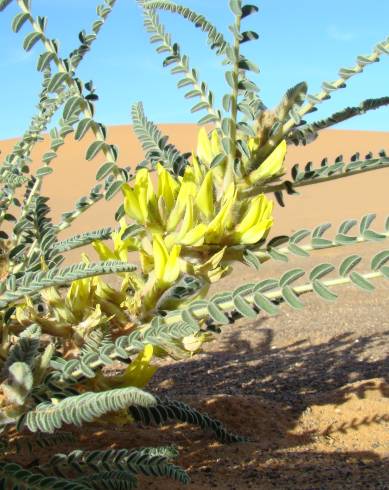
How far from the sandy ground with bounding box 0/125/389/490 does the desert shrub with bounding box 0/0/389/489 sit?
0.42 m

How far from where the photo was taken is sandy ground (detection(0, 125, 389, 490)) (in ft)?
5.19

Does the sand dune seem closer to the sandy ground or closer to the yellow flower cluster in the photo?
the sandy ground

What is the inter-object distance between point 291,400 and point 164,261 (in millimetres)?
1401

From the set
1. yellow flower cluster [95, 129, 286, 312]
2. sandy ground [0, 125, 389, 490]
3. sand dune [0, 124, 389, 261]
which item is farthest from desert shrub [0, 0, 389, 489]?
sand dune [0, 124, 389, 261]

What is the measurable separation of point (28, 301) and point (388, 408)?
4.32ft

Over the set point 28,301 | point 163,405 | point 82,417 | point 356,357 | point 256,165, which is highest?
point 256,165

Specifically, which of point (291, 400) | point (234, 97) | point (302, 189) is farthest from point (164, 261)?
point (302, 189)

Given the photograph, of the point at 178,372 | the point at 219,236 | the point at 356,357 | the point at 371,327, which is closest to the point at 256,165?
the point at 219,236

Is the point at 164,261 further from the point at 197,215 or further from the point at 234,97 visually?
the point at 234,97

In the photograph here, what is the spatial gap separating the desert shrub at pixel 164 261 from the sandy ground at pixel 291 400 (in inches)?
16.7

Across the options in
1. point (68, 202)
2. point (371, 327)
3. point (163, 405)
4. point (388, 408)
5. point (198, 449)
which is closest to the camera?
point (163, 405)

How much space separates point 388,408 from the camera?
206 centimetres

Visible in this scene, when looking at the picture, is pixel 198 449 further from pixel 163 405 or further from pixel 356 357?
pixel 356 357

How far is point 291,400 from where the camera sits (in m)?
2.30
